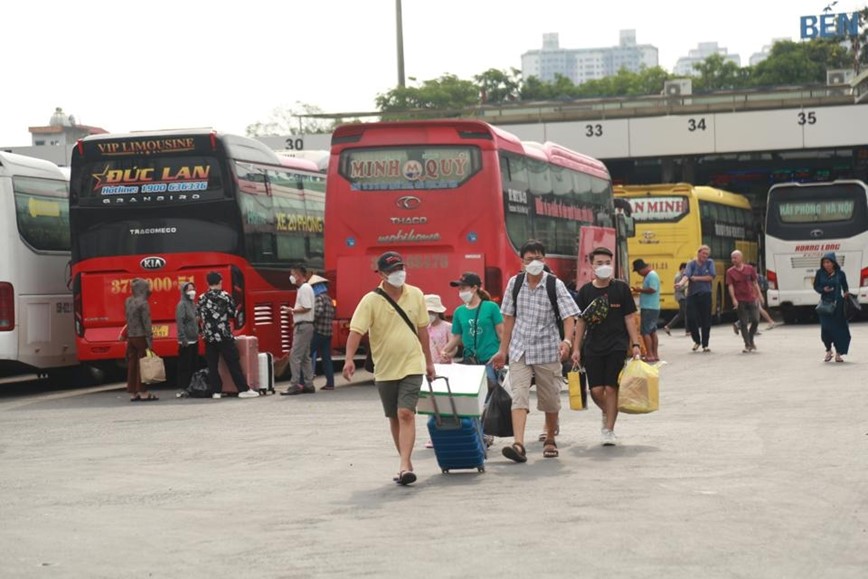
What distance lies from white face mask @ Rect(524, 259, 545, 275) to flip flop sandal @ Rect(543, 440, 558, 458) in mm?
1340

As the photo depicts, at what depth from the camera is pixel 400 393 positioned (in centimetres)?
1200

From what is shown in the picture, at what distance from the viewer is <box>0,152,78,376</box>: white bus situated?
76.3 ft

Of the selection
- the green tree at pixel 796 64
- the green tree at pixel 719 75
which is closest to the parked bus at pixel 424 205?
the green tree at pixel 796 64

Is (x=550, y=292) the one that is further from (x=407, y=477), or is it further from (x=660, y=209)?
(x=660, y=209)

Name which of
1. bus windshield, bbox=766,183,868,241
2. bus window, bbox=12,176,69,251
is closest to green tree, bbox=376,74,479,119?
bus windshield, bbox=766,183,868,241

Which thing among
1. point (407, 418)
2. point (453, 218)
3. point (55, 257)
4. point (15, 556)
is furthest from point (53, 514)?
point (55, 257)

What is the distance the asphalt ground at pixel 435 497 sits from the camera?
8.37 m

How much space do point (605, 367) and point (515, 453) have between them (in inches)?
58.3

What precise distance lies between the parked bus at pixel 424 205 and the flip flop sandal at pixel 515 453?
9484 mm

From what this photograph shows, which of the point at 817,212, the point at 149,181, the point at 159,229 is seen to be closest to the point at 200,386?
the point at 159,229

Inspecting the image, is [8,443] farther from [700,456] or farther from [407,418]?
[700,456]

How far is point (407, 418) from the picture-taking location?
11.9m

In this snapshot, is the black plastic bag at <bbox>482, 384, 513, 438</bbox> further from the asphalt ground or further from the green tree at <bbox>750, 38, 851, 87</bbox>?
the green tree at <bbox>750, 38, 851, 87</bbox>

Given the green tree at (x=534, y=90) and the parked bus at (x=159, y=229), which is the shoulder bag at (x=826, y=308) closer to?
the parked bus at (x=159, y=229)
